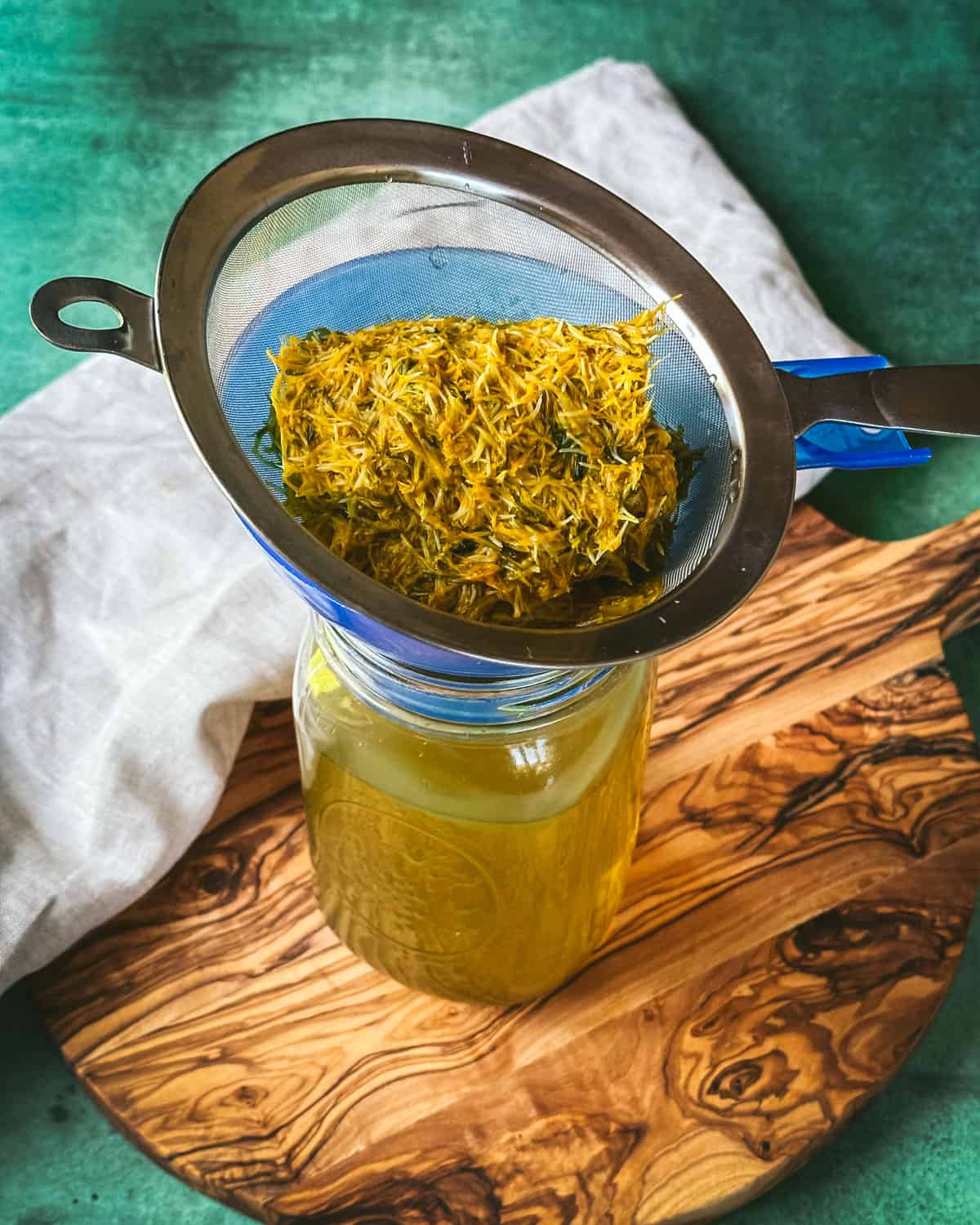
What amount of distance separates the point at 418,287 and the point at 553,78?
149 centimetres

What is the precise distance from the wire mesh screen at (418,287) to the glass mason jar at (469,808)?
194mm

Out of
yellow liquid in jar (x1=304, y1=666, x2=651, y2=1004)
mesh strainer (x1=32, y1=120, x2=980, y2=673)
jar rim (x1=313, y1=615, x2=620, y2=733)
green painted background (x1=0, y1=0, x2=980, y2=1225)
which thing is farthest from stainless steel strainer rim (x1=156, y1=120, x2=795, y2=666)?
green painted background (x1=0, y1=0, x2=980, y2=1225)

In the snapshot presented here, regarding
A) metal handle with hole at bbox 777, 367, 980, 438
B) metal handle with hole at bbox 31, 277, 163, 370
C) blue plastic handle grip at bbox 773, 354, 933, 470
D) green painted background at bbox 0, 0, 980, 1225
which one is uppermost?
metal handle with hole at bbox 31, 277, 163, 370

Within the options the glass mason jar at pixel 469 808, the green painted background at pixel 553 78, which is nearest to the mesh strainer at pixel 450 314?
the glass mason jar at pixel 469 808

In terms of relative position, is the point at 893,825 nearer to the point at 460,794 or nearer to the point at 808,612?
the point at 808,612

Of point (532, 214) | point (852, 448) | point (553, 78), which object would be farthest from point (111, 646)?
point (553, 78)

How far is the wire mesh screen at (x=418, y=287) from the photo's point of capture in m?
1.26

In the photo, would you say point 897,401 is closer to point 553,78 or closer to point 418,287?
point 418,287

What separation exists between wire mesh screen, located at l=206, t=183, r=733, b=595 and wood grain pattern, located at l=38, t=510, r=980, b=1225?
552 mm

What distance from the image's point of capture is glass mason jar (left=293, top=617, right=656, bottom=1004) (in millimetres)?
1275

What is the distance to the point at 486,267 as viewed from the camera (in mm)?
A: 1422

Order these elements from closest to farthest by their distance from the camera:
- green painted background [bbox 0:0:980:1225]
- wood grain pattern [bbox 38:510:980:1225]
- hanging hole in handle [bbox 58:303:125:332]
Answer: wood grain pattern [bbox 38:510:980:1225] → hanging hole in handle [bbox 58:303:125:332] → green painted background [bbox 0:0:980:1225]

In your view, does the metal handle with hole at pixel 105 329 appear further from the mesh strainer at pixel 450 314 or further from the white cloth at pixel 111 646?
the white cloth at pixel 111 646

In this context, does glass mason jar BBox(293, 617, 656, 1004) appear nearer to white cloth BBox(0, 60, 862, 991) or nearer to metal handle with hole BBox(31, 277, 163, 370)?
white cloth BBox(0, 60, 862, 991)
